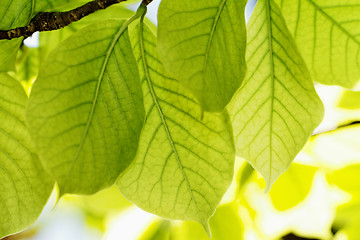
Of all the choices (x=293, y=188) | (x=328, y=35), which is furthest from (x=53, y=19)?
(x=293, y=188)

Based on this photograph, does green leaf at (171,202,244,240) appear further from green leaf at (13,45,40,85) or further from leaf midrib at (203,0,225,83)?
leaf midrib at (203,0,225,83)

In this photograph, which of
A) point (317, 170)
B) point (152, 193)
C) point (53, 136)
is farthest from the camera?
point (317, 170)

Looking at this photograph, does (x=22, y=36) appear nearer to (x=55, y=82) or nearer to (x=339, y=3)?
(x=55, y=82)

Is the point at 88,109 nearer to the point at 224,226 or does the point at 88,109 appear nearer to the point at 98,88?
the point at 98,88

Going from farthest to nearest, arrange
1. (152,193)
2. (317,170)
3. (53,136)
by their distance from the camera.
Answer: (317,170) < (152,193) < (53,136)

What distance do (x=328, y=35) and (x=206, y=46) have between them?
0.54ft

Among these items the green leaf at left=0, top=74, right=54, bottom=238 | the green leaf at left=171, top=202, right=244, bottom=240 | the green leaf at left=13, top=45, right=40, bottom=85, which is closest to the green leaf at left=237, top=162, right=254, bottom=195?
the green leaf at left=171, top=202, right=244, bottom=240

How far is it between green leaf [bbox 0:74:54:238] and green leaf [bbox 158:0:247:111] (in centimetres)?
18

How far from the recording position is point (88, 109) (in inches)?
13.2

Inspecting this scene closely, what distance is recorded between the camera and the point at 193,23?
12.8 inches

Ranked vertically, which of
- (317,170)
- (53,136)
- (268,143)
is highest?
(53,136)

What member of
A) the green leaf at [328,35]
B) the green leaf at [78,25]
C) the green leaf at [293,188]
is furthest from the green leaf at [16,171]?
the green leaf at [293,188]

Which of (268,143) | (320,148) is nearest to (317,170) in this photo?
(320,148)

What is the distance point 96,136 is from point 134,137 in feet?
0.10
